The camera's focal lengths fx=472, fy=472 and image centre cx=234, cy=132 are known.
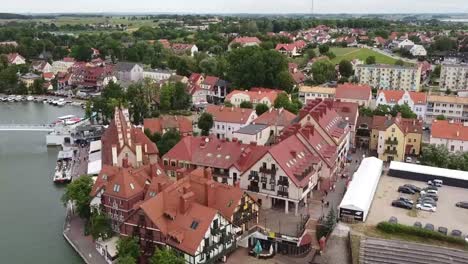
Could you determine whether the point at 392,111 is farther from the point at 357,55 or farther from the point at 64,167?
the point at 357,55

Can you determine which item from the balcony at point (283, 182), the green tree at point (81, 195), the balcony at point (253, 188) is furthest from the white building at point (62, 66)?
the balcony at point (283, 182)

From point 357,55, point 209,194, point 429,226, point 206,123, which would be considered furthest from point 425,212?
point 357,55

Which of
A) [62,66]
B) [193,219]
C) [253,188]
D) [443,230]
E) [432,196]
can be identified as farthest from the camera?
Result: [62,66]

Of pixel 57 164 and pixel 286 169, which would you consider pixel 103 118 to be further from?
pixel 286 169

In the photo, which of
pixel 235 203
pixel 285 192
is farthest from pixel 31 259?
pixel 285 192

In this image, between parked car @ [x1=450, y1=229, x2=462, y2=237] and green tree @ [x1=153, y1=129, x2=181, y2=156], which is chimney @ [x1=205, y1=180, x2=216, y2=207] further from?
parked car @ [x1=450, y1=229, x2=462, y2=237]

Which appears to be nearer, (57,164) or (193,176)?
(193,176)

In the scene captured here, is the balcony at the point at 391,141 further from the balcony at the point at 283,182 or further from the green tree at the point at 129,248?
the green tree at the point at 129,248
